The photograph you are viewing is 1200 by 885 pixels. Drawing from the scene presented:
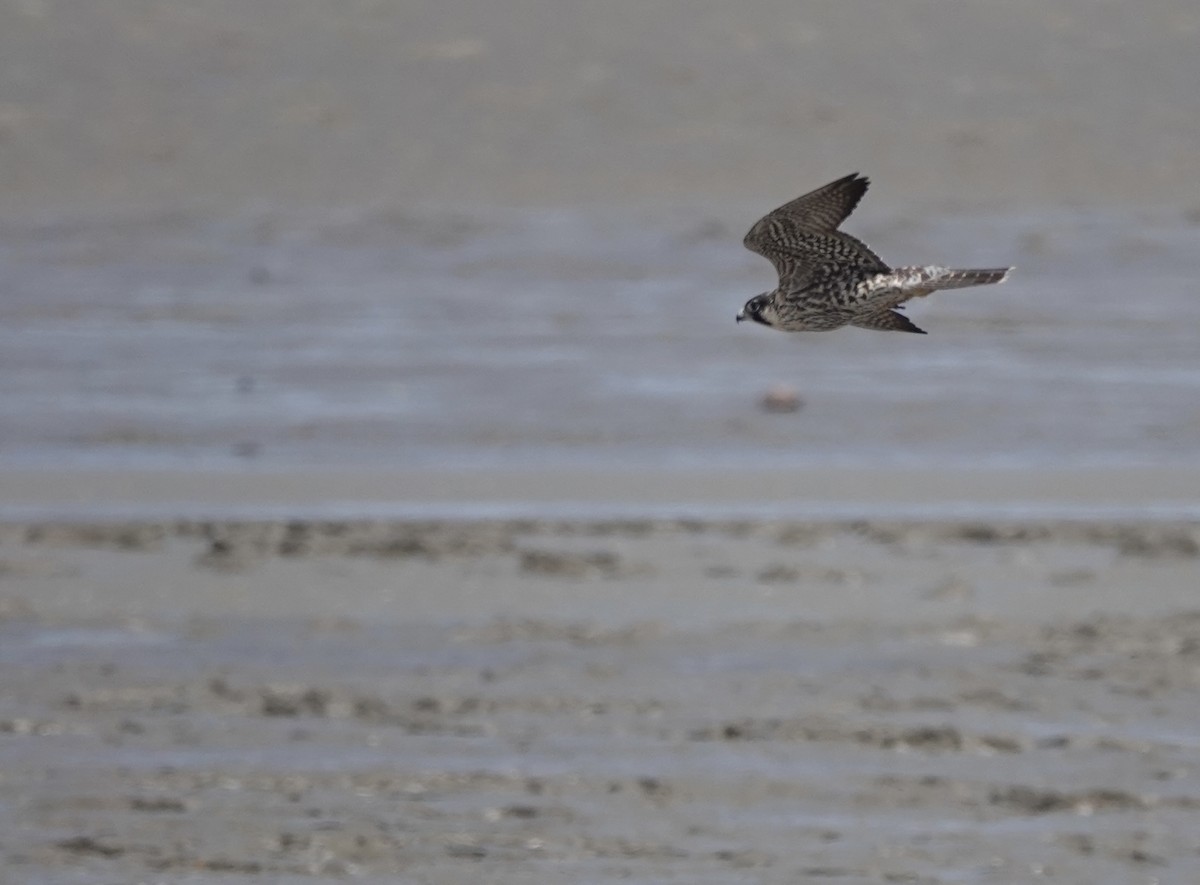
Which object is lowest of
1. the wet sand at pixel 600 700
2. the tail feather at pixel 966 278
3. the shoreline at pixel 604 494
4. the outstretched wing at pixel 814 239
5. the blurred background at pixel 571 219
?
the wet sand at pixel 600 700

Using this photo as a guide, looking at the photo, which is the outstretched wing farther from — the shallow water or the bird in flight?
the shallow water

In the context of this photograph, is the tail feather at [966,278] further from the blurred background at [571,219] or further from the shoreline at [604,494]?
the blurred background at [571,219]

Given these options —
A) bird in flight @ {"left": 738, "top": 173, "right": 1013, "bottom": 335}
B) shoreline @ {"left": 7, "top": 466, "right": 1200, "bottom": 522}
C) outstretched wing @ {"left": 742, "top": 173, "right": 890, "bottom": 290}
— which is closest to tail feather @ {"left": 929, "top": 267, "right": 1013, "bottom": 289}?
bird in flight @ {"left": 738, "top": 173, "right": 1013, "bottom": 335}

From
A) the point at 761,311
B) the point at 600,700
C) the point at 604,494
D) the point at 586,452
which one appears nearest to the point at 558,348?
the point at 586,452

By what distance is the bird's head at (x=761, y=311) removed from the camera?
731 cm

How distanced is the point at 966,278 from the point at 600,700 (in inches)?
122

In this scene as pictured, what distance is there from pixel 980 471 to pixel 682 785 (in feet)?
14.2

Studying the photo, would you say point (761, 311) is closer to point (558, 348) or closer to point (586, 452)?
point (586, 452)

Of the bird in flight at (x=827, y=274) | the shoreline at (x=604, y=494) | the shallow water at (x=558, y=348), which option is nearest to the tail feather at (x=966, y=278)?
the bird in flight at (x=827, y=274)

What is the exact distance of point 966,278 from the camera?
6520mm

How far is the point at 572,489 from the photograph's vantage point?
39.0 ft

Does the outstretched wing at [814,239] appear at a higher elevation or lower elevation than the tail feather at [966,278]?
higher

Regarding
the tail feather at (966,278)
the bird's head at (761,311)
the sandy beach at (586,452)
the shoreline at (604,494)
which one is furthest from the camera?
the shoreline at (604,494)

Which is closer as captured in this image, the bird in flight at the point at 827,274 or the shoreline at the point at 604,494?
the bird in flight at the point at 827,274
